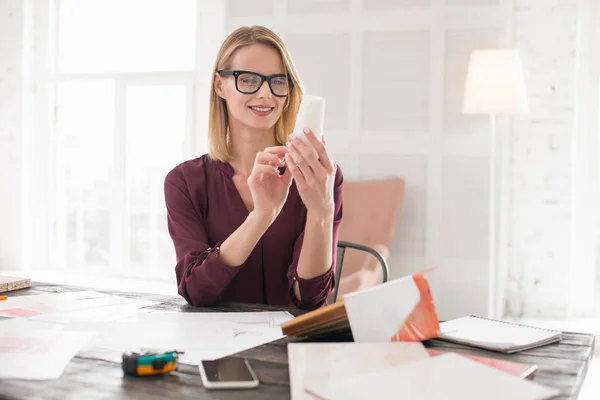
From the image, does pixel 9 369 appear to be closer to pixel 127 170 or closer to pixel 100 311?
pixel 100 311

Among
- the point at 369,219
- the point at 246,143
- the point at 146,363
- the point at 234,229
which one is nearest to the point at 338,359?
the point at 146,363

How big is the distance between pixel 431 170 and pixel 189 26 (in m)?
1.86

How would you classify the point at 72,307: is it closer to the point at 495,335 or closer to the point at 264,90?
the point at 264,90

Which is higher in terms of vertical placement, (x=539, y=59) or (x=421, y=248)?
(x=539, y=59)

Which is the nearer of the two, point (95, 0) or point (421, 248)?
point (421, 248)

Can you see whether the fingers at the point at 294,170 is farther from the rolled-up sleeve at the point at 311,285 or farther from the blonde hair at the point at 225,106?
the blonde hair at the point at 225,106

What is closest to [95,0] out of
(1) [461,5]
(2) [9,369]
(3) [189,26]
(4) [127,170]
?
(3) [189,26]

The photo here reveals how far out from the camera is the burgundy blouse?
182 centimetres

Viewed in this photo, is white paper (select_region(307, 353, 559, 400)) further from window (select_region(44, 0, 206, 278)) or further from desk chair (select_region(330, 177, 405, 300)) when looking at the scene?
window (select_region(44, 0, 206, 278))

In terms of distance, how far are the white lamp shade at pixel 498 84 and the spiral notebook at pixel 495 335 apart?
2156 millimetres

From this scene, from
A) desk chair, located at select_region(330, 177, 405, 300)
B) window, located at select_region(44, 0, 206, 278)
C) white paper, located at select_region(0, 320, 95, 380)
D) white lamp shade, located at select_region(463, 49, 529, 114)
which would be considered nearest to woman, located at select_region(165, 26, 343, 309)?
white paper, located at select_region(0, 320, 95, 380)

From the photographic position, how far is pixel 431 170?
3.62 metres

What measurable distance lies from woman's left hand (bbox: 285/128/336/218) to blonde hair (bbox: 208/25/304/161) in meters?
0.38

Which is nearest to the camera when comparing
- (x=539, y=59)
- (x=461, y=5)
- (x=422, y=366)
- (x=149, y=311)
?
(x=422, y=366)
